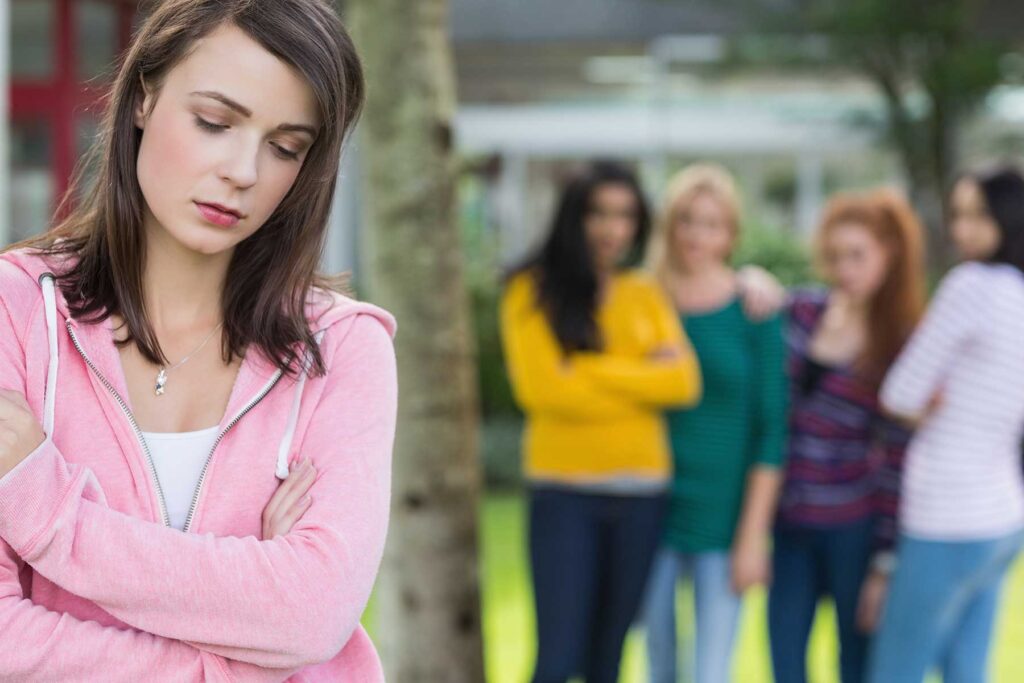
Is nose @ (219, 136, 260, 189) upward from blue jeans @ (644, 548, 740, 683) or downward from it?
upward

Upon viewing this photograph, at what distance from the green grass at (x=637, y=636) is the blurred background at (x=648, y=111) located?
0.14 feet

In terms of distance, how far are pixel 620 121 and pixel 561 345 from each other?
10.4 metres

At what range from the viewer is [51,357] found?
1.84m

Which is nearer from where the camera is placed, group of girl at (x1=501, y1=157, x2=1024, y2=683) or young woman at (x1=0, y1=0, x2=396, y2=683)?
young woman at (x1=0, y1=0, x2=396, y2=683)

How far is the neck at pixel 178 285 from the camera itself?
197cm

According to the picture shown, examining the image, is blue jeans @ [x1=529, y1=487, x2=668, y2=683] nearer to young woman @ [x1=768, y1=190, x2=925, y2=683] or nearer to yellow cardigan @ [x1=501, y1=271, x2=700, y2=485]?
yellow cardigan @ [x1=501, y1=271, x2=700, y2=485]

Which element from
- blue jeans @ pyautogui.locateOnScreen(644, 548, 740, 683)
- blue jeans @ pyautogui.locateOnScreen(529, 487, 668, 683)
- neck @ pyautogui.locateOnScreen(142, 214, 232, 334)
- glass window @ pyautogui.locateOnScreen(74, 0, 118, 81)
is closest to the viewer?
neck @ pyautogui.locateOnScreen(142, 214, 232, 334)

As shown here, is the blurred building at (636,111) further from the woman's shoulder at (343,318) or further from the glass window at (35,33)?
the woman's shoulder at (343,318)

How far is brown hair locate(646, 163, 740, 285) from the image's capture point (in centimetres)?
476

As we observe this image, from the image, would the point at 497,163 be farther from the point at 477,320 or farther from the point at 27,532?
the point at 27,532

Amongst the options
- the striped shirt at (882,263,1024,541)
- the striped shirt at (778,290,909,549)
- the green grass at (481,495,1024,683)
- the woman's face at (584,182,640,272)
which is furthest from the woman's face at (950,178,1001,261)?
the green grass at (481,495,1024,683)

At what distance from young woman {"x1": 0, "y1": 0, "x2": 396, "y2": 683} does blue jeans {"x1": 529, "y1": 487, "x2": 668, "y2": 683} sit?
2.44 m

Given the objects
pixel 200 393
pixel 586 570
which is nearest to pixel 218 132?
pixel 200 393

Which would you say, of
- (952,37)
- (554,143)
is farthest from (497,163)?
(952,37)
